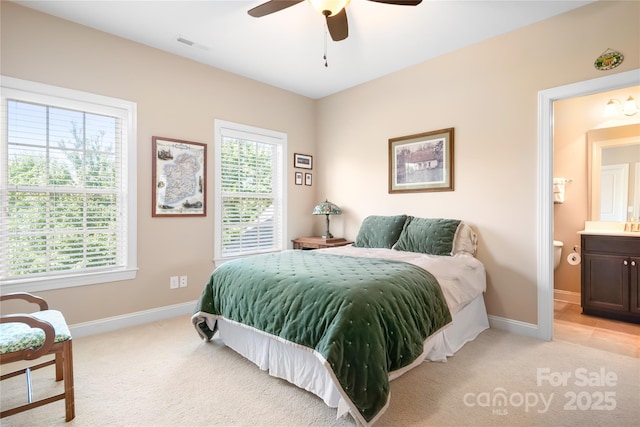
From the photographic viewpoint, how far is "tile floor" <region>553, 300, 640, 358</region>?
2643mm

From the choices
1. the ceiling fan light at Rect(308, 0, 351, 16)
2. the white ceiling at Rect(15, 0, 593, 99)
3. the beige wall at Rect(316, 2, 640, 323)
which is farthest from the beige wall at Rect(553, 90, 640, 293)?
the ceiling fan light at Rect(308, 0, 351, 16)

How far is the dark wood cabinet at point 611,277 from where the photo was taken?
10.3ft

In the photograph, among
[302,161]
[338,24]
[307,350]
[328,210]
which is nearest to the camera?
[307,350]

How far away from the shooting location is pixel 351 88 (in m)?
4.36

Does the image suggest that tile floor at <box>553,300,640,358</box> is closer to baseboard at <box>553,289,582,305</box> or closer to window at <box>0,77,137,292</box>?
baseboard at <box>553,289,582,305</box>

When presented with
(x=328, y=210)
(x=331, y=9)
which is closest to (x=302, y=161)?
(x=328, y=210)

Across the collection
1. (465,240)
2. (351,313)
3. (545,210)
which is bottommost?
(351,313)

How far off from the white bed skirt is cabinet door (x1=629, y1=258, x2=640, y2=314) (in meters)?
1.49

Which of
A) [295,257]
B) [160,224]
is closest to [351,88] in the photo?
[295,257]

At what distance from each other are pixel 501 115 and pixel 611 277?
A: 1990 mm

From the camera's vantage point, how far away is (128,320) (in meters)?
3.10

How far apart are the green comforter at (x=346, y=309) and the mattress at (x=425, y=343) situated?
88mm

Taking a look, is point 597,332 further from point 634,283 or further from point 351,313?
point 351,313

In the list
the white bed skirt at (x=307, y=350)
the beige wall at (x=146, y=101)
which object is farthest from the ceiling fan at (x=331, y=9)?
the white bed skirt at (x=307, y=350)
